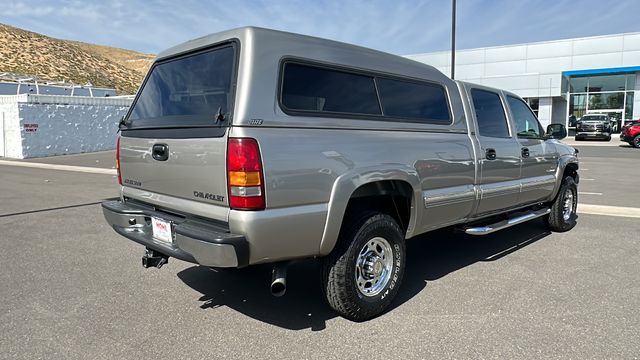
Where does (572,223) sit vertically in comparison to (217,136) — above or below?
below

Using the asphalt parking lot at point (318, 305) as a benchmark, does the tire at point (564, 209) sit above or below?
above

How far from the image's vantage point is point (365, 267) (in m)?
3.57

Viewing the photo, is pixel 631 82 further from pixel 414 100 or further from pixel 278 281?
pixel 278 281

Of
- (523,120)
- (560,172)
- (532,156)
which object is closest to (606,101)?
(560,172)

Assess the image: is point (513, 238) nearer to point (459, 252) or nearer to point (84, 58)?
point (459, 252)

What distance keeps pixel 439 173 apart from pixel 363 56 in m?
1.25

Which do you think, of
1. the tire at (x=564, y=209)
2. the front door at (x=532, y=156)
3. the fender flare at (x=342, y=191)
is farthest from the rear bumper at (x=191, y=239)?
the tire at (x=564, y=209)

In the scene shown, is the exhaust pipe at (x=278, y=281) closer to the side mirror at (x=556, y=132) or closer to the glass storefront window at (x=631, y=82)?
the side mirror at (x=556, y=132)

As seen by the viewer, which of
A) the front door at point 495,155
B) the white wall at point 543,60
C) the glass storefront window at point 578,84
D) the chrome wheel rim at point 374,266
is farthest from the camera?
the glass storefront window at point 578,84

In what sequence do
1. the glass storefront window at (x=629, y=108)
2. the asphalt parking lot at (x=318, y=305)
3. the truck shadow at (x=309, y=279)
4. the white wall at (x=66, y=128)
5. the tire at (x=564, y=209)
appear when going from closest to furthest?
the asphalt parking lot at (x=318, y=305) → the truck shadow at (x=309, y=279) → the tire at (x=564, y=209) → the white wall at (x=66, y=128) → the glass storefront window at (x=629, y=108)

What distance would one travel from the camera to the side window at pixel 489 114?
477cm

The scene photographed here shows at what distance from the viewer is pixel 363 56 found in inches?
143

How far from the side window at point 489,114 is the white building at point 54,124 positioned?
20121mm

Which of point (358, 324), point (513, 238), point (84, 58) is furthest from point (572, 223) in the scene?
point (84, 58)
